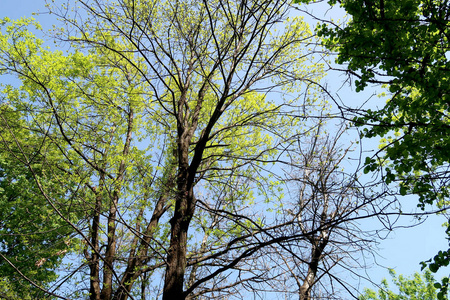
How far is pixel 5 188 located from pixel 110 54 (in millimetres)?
8434

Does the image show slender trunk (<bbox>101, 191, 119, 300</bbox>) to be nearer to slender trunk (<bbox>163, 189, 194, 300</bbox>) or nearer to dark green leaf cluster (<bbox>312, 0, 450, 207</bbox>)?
slender trunk (<bbox>163, 189, 194, 300</bbox>)

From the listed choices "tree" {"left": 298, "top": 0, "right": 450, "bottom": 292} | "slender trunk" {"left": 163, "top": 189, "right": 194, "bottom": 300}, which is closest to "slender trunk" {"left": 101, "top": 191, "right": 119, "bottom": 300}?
"slender trunk" {"left": 163, "top": 189, "right": 194, "bottom": 300}

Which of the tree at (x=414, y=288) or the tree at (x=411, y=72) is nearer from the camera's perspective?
the tree at (x=411, y=72)

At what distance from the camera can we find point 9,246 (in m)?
13.4

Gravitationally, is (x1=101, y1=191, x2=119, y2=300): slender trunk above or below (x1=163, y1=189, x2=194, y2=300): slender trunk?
above

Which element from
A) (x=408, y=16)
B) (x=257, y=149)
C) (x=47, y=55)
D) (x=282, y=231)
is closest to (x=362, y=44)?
(x=408, y=16)

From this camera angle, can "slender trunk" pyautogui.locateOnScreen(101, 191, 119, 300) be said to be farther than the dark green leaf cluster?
Yes

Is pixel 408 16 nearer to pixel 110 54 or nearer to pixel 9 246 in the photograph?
pixel 110 54

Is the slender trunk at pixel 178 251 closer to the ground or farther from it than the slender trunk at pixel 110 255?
closer to the ground

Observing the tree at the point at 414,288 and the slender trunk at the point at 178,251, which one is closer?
the slender trunk at the point at 178,251

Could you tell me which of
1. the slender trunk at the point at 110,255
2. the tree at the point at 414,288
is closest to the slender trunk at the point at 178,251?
the slender trunk at the point at 110,255

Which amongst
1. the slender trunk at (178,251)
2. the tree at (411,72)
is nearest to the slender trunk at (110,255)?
the slender trunk at (178,251)

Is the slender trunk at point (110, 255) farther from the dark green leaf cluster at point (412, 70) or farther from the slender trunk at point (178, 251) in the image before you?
the dark green leaf cluster at point (412, 70)

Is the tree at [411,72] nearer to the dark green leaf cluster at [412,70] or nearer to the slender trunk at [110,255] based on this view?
the dark green leaf cluster at [412,70]
